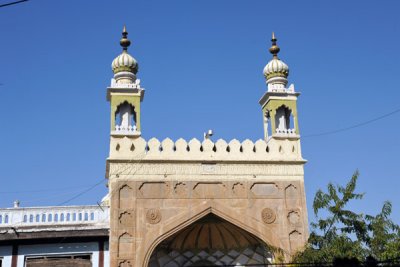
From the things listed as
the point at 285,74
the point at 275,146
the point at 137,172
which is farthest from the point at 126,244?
the point at 285,74

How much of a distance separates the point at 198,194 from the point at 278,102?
323 centimetres

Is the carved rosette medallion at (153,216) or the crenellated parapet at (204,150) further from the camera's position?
the crenellated parapet at (204,150)

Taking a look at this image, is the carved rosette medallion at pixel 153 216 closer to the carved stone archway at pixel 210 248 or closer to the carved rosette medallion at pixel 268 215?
the carved stone archway at pixel 210 248

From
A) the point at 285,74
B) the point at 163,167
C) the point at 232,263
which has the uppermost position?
the point at 285,74

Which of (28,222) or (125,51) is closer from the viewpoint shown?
(28,222)

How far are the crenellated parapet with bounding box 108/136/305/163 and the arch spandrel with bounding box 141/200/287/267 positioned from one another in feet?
3.97

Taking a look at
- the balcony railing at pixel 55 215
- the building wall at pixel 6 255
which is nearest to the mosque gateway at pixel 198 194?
the balcony railing at pixel 55 215

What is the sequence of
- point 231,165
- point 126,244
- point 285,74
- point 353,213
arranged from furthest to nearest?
point 285,74
point 231,165
point 126,244
point 353,213

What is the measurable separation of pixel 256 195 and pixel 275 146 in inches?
53.4

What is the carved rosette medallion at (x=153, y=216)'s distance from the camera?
15.1 meters

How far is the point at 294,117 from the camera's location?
16656 millimetres

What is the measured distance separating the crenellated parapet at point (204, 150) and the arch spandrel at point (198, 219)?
1210 mm

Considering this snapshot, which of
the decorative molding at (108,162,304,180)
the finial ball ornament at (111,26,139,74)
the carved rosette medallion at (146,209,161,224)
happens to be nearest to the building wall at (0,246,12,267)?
the decorative molding at (108,162,304,180)

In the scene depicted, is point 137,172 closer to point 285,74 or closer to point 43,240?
point 43,240
